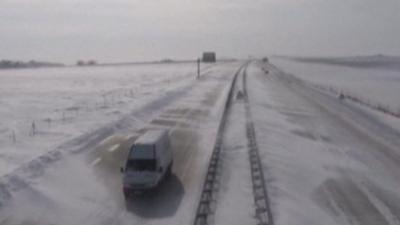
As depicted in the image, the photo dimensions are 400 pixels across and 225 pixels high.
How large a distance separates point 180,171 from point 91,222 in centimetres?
769

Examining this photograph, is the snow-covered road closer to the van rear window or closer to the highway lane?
the highway lane

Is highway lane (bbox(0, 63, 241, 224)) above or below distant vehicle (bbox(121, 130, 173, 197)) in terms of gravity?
below

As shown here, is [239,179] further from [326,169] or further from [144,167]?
[326,169]

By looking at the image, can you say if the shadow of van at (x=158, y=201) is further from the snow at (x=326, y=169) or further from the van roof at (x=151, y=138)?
the snow at (x=326, y=169)

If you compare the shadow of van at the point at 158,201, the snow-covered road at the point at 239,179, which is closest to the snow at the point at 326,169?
the snow-covered road at the point at 239,179

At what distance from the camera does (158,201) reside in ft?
72.2

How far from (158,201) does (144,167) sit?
1.51 meters

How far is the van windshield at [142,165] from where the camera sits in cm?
2255

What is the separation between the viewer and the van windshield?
22.5 meters

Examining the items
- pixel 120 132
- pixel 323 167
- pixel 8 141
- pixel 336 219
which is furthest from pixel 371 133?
pixel 8 141

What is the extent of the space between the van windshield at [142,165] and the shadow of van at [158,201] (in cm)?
89

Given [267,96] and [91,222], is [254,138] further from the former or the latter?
[267,96]

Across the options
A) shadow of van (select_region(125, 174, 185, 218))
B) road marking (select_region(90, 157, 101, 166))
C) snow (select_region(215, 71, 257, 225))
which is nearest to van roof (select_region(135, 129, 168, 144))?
shadow of van (select_region(125, 174, 185, 218))

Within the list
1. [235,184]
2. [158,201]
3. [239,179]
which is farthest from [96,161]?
[235,184]
